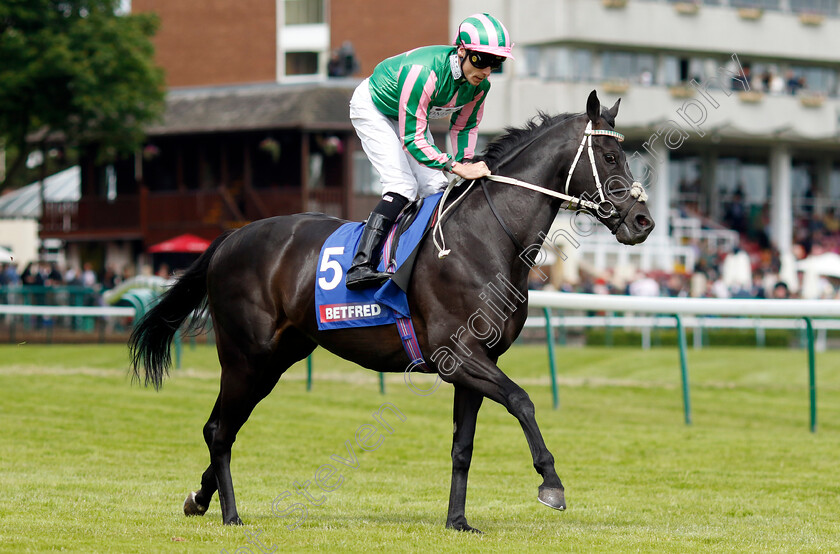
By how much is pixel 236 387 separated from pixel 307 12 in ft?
95.4

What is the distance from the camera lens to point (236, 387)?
6.82m

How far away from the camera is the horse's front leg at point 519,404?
5.53 meters

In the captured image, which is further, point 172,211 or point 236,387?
point 172,211

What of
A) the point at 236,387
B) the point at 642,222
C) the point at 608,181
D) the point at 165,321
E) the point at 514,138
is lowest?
the point at 236,387

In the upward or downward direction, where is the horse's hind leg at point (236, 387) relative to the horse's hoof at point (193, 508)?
upward

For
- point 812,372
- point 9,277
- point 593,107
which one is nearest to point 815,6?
point 9,277

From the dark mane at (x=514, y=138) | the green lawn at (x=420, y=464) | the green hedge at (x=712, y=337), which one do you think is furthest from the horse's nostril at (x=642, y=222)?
the green hedge at (x=712, y=337)

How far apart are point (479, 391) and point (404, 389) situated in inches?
335

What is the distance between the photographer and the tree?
86.6 ft

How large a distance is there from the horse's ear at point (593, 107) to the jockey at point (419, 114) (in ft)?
1.60

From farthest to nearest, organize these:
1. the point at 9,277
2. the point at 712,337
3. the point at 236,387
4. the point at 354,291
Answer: the point at 9,277
the point at 712,337
the point at 236,387
the point at 354,291

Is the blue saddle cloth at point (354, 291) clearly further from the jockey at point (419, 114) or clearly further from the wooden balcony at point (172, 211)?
the wooden balcony at point (172, 211)

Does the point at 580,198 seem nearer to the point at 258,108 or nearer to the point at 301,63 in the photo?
the point at 258,108

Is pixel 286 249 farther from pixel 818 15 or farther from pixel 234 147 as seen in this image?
pixel 818 15
